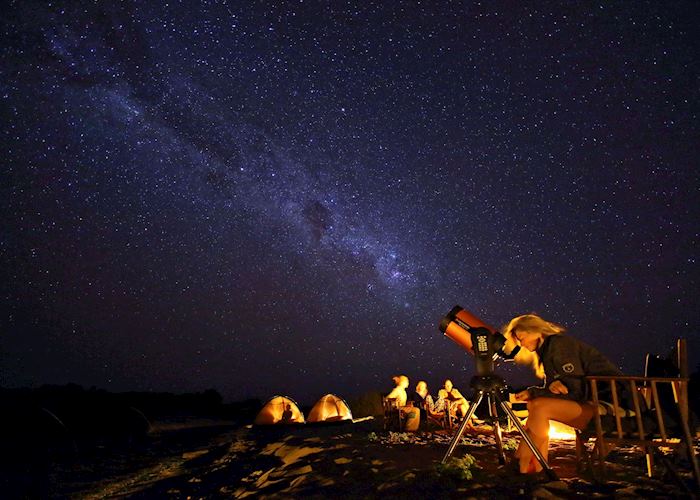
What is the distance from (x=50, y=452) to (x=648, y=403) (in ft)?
59.6

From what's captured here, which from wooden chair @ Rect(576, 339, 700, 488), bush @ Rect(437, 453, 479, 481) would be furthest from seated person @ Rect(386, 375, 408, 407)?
wooden chair @ Rect(576, 339, 700, 488)

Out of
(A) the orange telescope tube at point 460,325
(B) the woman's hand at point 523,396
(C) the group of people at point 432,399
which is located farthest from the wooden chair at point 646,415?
(C) the group of people at point 432,399

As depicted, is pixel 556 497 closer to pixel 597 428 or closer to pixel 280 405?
pixel 597 428

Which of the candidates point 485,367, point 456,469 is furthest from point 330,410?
point 485,367

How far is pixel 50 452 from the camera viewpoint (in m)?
15.1

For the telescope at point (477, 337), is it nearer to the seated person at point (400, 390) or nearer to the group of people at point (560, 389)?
the group of people at point (560, 389)

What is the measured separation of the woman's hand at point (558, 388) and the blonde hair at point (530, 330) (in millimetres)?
485

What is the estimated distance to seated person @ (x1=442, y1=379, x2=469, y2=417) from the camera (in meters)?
10.8

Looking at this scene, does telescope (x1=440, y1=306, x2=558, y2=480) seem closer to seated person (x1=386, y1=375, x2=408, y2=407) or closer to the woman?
the woman

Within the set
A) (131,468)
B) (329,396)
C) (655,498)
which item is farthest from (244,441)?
(655,498)

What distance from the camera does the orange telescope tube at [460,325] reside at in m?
4.69

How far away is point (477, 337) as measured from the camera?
4.45 meters

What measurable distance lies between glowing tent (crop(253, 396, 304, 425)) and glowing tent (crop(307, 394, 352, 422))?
3.71 feet

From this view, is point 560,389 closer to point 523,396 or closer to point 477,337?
point 523,396
